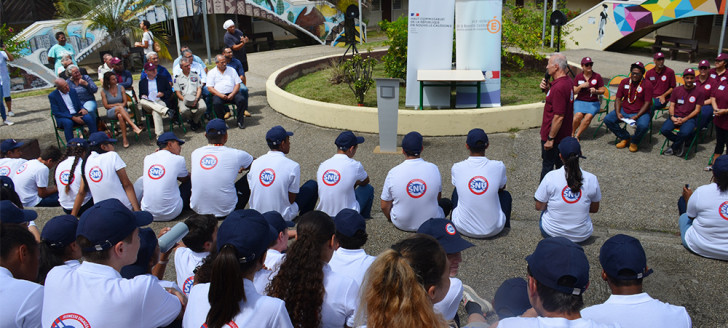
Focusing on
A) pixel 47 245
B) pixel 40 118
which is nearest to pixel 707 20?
pixel 40 118

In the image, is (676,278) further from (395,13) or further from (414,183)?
(395,13)

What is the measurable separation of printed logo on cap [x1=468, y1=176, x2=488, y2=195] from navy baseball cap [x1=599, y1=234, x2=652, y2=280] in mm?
2120

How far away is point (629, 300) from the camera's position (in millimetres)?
3062

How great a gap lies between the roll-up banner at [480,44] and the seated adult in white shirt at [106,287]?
8.45m

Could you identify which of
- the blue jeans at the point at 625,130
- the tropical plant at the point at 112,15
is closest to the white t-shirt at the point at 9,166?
the blue jeans at the point at 625,130

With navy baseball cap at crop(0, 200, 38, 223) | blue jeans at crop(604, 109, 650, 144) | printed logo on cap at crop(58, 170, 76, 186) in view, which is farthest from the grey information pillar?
navy baseball cap at crop(0, 200, 38, 223)

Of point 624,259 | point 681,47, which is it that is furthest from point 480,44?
point 681,47

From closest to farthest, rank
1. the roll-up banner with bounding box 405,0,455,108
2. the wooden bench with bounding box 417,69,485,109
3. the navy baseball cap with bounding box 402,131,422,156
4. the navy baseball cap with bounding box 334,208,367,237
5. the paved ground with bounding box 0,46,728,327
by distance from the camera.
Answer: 1. the navy baseball cap with bounding box 334,208,367,237
2. the paved ground with bounding box 0,46,728,327
3. the navy baseball cap with bounding box 402,131,422,156
4. the wooden bench with bounding box 417,69,485,109
5. the roll-up banner with bounding box 405,0,455,108

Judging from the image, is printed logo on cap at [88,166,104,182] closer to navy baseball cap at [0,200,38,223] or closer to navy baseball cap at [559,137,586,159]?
navy baseball cap at [0,200,38,223]

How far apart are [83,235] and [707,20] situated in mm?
22945

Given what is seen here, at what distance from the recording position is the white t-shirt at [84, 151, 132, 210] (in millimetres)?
5715

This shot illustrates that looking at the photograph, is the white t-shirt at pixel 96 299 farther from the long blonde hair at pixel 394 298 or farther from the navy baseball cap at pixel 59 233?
the long blonde hair at pixel 394 298

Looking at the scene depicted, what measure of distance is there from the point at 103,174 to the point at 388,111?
422 cm

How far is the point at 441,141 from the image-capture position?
9242 mm
